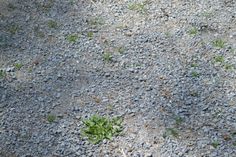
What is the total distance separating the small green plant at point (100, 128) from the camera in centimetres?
418

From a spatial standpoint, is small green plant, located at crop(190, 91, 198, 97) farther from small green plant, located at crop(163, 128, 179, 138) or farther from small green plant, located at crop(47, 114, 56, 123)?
small green plant, located at crop(47, 114, 56, 123)

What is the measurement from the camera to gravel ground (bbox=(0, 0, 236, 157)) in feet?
13.7

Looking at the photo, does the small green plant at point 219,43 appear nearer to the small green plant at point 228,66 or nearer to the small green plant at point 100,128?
the small green plant at point 228,66

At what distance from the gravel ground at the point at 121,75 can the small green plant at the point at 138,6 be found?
13mm

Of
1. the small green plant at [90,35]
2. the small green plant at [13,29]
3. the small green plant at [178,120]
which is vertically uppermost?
the small green plant at [90,35]

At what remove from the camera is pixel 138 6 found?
19.1 feet

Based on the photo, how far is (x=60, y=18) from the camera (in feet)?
18.3

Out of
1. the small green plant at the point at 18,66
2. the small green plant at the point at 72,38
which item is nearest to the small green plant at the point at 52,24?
the small green plant at the point at 72,38

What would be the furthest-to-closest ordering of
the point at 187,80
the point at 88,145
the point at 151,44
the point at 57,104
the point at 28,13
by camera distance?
the point at 28,13 → the point at 151,44 → the point at 187,80 → the point at 57,104 → the point at 88,145

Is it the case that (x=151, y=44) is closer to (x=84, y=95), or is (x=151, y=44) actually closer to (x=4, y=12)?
(x=84, y=95)

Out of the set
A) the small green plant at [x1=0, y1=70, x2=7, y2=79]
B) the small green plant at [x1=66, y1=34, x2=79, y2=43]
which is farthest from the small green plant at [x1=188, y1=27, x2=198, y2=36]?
the small green plant at [x1=0, y1=70, x2=7, y2=79]

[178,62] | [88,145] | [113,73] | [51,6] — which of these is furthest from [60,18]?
[88,145]

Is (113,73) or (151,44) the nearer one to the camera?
(113,73)

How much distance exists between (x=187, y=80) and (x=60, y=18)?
5.95 feet
